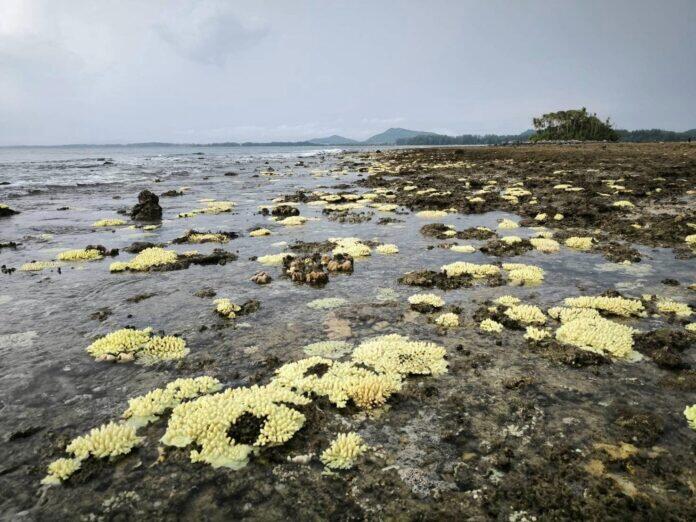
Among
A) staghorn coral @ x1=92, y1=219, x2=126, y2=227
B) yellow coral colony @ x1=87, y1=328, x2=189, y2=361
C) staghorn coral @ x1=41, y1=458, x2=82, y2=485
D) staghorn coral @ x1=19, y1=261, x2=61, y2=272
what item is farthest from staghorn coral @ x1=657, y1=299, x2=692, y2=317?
staghorn coral @ x1=92, y1=219, x2=126, y2=227

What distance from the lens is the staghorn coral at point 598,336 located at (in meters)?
10.0

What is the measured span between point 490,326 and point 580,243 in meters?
10.5

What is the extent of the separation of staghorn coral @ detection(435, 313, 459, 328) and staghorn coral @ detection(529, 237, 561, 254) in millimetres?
8778

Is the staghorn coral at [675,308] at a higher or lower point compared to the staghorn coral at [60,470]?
higher

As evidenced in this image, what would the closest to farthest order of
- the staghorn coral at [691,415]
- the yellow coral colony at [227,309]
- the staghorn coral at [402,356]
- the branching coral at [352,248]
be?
1. the staghorn coral at [691,415]
2. the staghorn coral at [402,356]
3. the yellow coral colony at [227,309]
4. the branching coral at [352,248]

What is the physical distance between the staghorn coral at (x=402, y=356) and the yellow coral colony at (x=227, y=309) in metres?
4.37

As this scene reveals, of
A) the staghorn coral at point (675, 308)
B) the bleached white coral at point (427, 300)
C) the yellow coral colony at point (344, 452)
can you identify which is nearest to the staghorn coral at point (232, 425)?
the yellow coral colony at point (344, 452)

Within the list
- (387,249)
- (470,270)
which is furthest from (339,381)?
(387,249)

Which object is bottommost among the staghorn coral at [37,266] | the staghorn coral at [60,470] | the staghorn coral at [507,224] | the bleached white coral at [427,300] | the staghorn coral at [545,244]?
the staghorn coral at [60,470]

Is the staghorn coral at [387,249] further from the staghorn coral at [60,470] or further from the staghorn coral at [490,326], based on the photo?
the staghorn coral at [60,470]

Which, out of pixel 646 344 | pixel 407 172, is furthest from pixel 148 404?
pixel 407 172

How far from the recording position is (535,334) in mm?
10898

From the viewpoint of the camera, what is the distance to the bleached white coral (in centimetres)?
1323

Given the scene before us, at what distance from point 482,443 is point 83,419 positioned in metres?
7.30
